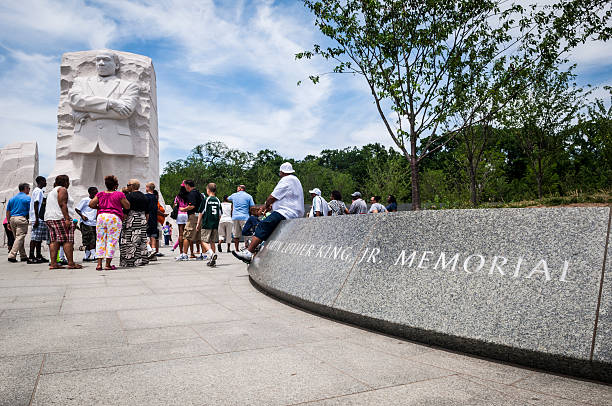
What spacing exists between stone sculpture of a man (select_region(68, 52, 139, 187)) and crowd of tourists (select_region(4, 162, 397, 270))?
19.8ft

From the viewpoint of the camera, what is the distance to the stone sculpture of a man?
16891 mm

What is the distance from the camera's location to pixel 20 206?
10.0m

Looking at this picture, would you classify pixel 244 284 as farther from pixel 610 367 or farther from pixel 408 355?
pixel 610 367

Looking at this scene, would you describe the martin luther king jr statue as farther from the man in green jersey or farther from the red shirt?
the red shirt

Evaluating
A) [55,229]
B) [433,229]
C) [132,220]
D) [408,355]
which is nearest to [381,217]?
[433,229]

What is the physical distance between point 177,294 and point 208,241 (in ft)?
15.3

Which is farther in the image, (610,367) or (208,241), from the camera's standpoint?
(208,241)

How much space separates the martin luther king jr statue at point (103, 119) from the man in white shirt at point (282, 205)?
12.6m

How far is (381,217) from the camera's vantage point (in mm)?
4344

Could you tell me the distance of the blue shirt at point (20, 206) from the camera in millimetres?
9969

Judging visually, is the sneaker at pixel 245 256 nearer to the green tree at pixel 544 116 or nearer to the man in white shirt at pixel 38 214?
the man in white shirt at pixel 38 214

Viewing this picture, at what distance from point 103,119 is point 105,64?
2.18 meters

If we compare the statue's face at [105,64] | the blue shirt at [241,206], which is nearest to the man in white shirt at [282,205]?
the blue shirt at [241,206]

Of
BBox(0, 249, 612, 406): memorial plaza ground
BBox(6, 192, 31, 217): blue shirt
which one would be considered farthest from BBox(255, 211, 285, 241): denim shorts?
BBox(6, 192, 31, 217): blue shirt
